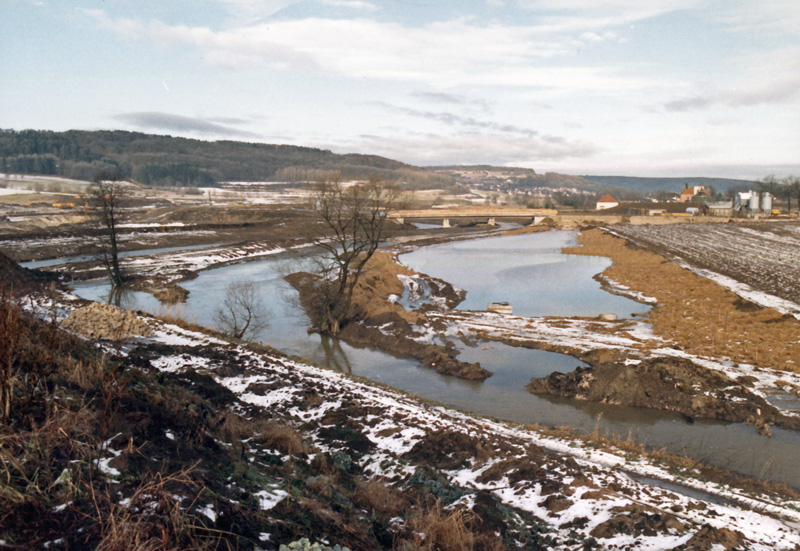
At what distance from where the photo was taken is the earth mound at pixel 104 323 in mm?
15562

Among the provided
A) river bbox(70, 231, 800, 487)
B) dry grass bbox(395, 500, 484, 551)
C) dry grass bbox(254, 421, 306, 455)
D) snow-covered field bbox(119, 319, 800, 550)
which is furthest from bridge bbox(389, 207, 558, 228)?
dry grass bbox(395, 500, 484, 551)

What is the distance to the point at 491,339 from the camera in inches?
862

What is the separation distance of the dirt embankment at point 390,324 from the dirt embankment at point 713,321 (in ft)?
29.6

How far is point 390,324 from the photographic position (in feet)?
75.9

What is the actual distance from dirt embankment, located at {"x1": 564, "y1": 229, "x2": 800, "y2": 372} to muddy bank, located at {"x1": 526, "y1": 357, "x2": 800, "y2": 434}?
3.57 metres

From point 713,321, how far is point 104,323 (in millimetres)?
24539

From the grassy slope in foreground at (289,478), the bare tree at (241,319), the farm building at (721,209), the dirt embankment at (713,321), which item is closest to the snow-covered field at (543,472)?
the grassy slope in foreground at (289,478)

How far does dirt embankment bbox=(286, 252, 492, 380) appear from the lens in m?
18.3

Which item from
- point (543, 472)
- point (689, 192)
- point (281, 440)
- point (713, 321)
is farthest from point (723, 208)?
point (281, 440)

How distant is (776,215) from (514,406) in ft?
357

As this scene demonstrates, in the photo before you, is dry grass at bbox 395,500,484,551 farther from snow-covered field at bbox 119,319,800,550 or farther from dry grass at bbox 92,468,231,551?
dry grass at bbox 92,468,231,551

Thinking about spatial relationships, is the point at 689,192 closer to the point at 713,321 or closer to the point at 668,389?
the point at 713,321

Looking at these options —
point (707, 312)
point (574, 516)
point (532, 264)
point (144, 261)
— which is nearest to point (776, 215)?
point (532, 264)

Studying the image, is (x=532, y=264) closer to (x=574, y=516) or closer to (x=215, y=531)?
(x=574, y=516)
